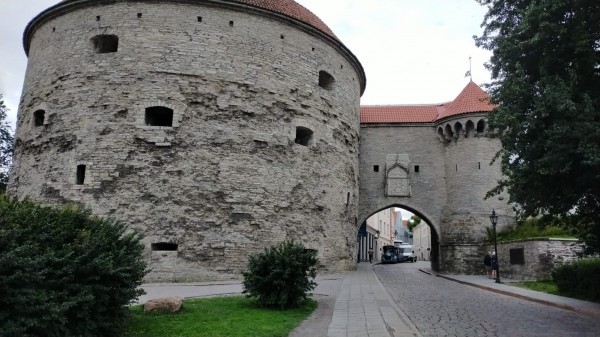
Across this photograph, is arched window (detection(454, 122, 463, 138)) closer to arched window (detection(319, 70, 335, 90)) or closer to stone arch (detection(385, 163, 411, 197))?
stone arch (detection(385, 163, 411, 197))

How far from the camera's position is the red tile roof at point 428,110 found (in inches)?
877

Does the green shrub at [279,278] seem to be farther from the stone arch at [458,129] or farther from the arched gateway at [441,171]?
the stone arch at [458,129]

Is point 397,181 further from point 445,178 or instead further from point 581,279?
point 581,279

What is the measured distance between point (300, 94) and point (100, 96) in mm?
6585

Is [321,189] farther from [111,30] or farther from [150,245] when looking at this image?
[111,30]

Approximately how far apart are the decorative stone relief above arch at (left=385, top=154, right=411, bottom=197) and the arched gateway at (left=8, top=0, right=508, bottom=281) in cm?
508

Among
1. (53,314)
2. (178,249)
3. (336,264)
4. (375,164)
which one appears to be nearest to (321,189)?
(336,264)

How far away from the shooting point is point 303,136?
17.2 meters

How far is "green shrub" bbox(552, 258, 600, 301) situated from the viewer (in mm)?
10164

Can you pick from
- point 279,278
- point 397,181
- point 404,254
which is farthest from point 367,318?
point 404,254

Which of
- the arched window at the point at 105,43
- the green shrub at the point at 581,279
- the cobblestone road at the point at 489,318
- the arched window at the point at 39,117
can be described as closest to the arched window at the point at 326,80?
the arched window at the point at 105,43

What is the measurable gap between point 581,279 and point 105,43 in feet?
51.6

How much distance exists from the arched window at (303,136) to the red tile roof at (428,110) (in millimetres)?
6894

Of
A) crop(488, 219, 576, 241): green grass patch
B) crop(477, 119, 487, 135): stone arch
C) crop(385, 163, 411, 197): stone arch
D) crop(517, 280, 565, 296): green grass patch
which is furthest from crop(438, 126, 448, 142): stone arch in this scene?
crop(517, 280, 565, 296): green grass patch
